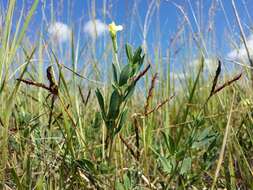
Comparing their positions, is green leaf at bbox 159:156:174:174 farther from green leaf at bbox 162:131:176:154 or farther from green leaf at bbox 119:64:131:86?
green leaf at bbox 119:64:131:86

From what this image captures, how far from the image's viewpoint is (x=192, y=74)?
6.26 ft

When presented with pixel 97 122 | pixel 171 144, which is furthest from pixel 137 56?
pixel 97 122

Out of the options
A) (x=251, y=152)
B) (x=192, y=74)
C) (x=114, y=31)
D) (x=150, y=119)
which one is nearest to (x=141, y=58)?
(x=114, y=31)

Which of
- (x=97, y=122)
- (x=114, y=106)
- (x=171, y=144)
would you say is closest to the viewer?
(x=114, y=106)

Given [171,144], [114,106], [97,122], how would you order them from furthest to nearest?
[97,122], [171,144], [114,106]

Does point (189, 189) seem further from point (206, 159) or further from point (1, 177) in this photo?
point (1, 177)

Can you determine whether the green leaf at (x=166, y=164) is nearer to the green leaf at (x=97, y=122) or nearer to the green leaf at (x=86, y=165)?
the green leaf at (x=86, y=165)

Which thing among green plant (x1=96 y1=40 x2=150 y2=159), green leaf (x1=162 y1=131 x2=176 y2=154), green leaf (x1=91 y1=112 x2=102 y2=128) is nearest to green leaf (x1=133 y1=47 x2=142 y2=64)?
green plant (x1=96 y1=40 x2=150 y2=159)

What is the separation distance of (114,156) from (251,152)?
38cm

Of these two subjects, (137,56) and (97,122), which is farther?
(97,122)

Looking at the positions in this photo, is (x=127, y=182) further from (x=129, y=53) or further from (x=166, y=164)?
(x=129, y=53)

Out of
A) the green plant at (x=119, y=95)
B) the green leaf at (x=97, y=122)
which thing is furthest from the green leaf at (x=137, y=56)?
the green leaf at (x=97, y=122)

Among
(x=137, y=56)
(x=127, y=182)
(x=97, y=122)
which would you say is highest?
(x=137, y=56)

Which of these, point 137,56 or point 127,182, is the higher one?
point 137,56
